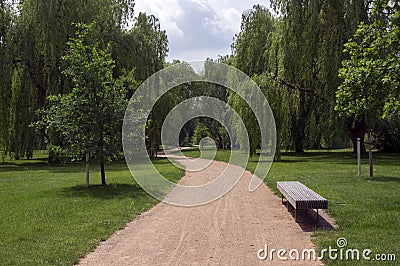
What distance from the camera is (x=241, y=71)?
104ft

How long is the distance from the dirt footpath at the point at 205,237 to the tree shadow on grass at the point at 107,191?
2.22 metres

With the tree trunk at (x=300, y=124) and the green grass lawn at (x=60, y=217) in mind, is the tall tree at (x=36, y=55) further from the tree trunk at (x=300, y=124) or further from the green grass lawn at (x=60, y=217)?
the tree trunk at (x=300, y=124)

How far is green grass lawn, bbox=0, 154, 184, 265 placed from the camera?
641 centimetres

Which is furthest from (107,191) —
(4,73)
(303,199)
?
(4,73)

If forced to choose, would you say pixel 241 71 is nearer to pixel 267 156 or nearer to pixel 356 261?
pixel 267 156

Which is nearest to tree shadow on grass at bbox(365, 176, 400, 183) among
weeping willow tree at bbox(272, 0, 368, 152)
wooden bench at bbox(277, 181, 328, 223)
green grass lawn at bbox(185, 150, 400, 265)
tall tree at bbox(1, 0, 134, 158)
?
green grass lawn at bbox(185, 150, 400, 265)

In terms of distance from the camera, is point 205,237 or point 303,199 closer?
point 205,237

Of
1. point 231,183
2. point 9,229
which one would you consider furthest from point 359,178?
point 9,229

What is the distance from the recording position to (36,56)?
1054 inches

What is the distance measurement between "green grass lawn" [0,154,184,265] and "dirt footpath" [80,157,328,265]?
345 millimetres

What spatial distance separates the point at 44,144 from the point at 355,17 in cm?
1953

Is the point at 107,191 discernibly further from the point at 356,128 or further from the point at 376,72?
the point at 356,128

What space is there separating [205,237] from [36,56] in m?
22.7

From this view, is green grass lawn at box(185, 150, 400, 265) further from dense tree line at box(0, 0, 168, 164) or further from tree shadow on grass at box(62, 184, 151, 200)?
dense tree line at box(0, 0, 168, 164)
